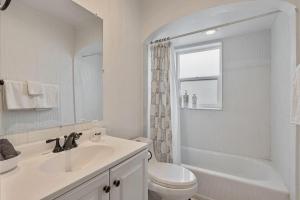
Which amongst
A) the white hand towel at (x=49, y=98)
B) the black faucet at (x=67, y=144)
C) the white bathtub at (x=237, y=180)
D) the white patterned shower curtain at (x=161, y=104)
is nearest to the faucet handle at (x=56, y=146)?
the black faucet at (x=67, y=144)

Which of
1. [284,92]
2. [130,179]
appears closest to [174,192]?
[130,179]

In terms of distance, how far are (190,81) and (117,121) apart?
1.66 m

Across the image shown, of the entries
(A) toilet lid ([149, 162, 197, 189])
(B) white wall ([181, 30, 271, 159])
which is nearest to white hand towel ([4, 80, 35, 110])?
(A) toilet lid ([149, 162, 197, 189])

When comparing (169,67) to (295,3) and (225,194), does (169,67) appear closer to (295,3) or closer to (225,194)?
(295,3)

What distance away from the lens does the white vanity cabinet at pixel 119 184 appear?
66 cm

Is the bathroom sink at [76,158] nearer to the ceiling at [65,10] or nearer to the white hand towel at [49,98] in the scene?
the white hand towel at [49,98]

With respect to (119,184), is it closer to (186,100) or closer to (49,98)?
(49,98)

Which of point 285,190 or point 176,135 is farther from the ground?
point 176,135

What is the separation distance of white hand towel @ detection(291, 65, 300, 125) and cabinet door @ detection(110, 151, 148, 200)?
1.09 metres

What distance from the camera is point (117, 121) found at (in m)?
1.56

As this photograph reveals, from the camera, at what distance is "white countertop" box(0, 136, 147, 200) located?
518 mm

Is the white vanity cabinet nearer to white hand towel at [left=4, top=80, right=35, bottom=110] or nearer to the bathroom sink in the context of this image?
the bathroom sink

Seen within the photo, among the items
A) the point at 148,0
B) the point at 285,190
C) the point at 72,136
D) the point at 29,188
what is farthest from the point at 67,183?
the point at 148,0

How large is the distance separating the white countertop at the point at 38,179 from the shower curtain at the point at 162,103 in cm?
113
